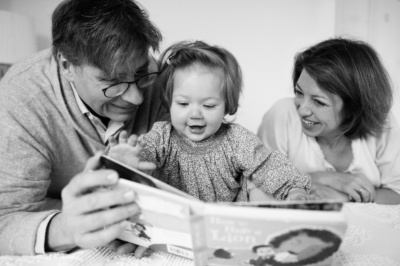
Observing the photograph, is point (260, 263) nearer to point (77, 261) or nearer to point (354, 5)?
point (77, 261)

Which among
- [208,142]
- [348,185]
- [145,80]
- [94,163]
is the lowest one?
[348,185]

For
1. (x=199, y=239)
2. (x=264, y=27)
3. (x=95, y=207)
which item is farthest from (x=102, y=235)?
(x=264, y=27)

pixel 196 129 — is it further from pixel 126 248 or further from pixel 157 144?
pixel 126 248

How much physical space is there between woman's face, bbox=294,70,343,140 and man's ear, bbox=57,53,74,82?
2.90 feet

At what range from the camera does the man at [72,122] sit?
665 millimetres

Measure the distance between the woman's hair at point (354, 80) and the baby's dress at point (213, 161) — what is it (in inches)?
17.4

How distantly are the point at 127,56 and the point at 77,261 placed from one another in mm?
583

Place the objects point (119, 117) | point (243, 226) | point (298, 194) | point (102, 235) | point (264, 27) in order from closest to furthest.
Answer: point (243, 226), point (102, 235), point (298, 194), point (119, 117), point (264, 27)

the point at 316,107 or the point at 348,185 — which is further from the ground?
the point at 316,107

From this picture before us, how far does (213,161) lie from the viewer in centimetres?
112

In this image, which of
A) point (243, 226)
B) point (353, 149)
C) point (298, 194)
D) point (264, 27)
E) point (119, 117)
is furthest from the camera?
point (264, 27)

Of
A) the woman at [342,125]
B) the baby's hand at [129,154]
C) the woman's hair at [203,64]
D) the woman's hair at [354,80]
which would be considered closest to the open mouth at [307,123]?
the woman at [342,125]

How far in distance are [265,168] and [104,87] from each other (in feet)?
1.87

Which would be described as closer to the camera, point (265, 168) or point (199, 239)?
point (199, 239)
